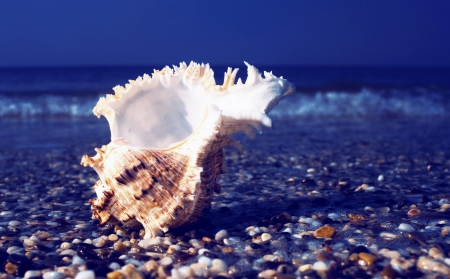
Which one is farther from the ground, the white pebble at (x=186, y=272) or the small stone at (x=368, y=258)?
the small stone at (x=368, y=258)

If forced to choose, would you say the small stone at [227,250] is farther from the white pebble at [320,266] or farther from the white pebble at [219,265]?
the white pebble at [320,266]

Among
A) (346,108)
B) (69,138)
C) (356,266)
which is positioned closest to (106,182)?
(356,266)

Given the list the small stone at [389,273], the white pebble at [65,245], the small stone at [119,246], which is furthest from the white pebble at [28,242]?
the small stone at [389,273]

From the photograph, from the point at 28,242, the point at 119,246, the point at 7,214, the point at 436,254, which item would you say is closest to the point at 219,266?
the point at 119,246

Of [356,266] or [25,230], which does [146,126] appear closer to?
[25,230]

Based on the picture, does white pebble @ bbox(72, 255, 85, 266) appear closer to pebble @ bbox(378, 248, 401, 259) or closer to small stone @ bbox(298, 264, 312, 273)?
small stone @ bbox(298, 264, 312, 273)

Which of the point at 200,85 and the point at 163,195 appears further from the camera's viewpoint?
the point at 200,85

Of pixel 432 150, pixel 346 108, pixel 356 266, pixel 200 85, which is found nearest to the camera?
pixel 356 266

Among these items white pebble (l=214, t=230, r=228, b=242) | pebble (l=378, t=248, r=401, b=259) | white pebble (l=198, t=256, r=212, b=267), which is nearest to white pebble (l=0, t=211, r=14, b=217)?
white pebble (l=214, t=230, r=228, b=242)
